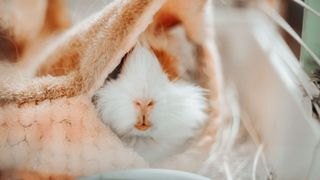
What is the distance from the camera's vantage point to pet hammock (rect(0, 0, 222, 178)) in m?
1.03

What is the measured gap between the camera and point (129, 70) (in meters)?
1.06

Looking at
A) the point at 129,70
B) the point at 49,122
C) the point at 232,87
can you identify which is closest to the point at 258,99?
the point at 232,87

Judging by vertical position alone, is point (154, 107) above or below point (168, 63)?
below

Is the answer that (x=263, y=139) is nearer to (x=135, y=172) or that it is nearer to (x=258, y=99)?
(x=258, y=99)

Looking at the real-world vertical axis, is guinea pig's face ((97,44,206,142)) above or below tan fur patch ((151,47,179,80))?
below

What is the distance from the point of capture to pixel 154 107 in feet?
3.52

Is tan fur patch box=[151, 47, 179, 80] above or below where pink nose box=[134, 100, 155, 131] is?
above

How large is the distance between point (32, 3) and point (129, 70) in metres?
0.26

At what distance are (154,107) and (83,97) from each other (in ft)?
0.55

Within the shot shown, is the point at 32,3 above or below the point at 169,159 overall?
above

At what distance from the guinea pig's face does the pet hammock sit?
28mm

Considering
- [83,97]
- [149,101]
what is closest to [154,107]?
[149,101]

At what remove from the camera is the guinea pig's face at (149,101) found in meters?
1.06

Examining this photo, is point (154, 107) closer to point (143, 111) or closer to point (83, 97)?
point (143, 111)
